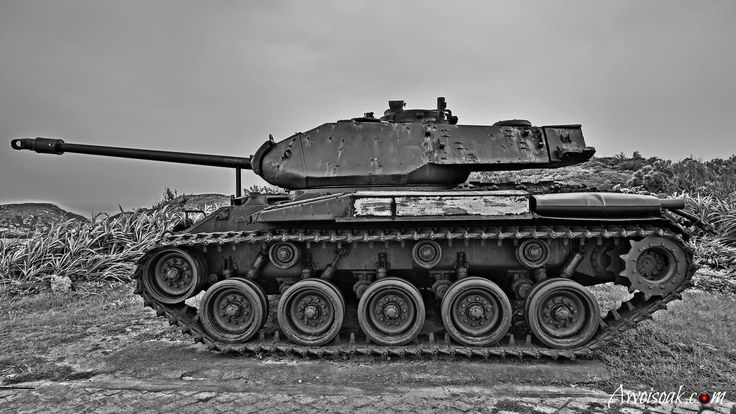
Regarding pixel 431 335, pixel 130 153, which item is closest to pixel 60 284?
pixel 130 153

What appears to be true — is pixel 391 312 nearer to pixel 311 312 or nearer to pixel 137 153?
pixel 311 312

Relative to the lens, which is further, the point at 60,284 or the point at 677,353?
the point at 60,284

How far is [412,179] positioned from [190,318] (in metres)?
3.90

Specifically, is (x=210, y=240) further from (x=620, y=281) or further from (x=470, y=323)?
(x=620, y=281)

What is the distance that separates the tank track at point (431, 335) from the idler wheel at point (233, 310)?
0.13m

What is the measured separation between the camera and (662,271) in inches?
248

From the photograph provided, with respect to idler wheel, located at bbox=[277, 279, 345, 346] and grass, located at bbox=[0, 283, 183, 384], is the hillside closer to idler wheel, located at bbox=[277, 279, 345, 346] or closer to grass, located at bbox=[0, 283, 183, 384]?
grass, located at bbox=[0, 283, 183, 384]

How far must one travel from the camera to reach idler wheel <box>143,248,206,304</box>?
22.1ft

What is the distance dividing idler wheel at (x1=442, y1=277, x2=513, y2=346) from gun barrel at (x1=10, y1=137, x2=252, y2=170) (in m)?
4.15

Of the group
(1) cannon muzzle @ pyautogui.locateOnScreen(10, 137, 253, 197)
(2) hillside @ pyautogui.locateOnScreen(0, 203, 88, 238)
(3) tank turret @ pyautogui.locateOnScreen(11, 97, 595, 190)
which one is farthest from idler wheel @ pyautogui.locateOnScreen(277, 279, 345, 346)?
(2) hillside @ pyautogui.locateOnScreen(0, 203, 88, 238)

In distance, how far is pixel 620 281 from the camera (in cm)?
670

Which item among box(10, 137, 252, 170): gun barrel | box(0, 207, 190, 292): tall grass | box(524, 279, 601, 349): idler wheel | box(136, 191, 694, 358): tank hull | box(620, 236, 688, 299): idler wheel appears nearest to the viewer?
box(620, 236, 688, 299): idler wheel

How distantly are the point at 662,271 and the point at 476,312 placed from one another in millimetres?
2500

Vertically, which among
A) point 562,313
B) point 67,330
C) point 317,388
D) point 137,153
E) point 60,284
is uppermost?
point 137,153
